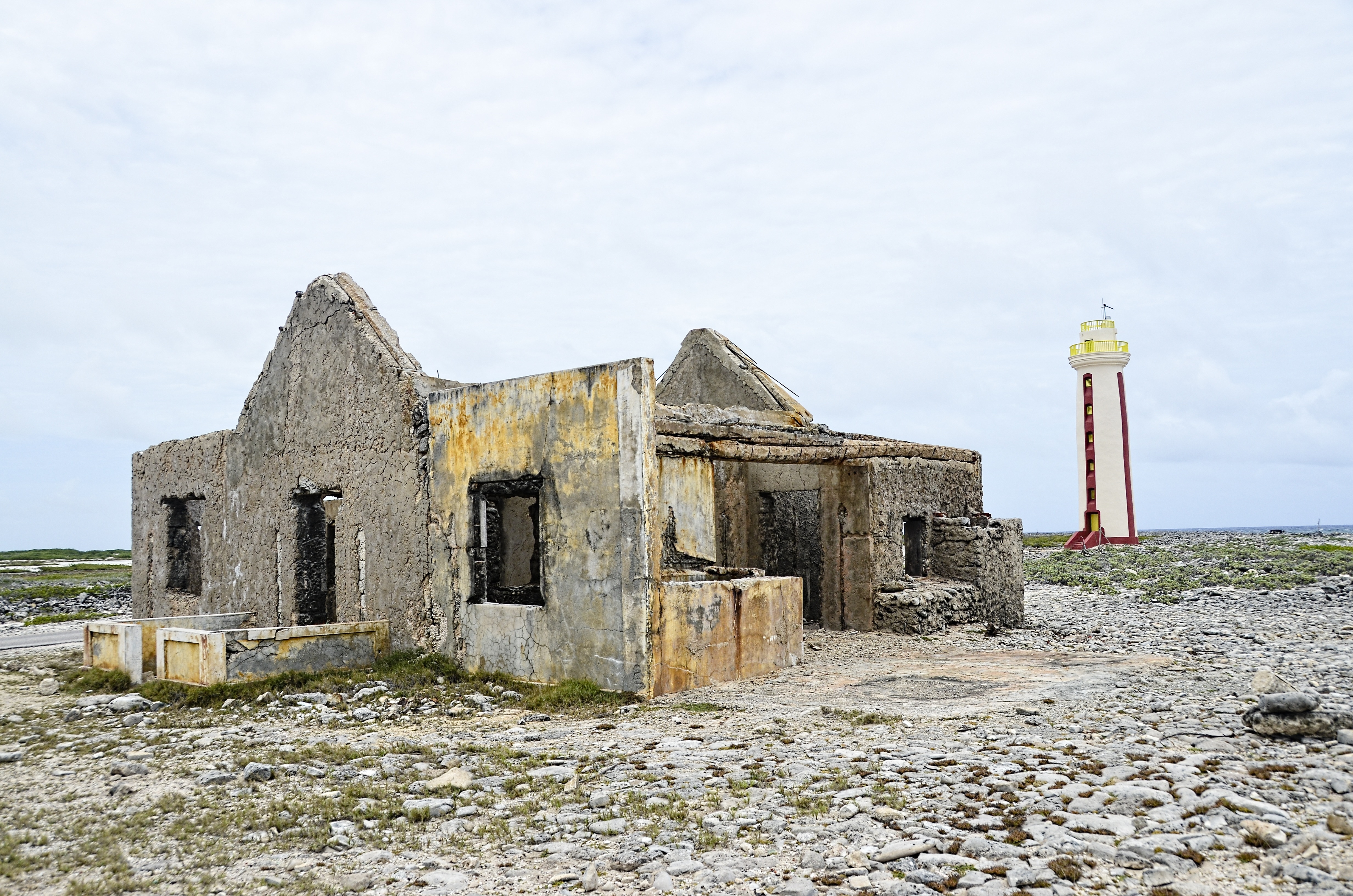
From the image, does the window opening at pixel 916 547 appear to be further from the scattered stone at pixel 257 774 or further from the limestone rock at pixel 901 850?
the limestone rock at pixel 901 850

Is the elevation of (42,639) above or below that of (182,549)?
below

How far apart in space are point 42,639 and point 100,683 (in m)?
7.18

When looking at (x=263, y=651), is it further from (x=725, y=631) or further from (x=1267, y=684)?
(x=1267, y=684)

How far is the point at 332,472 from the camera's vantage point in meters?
11.2

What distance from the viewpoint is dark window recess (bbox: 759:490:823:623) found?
48.1 feet

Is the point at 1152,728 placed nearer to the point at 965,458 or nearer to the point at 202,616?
the point at 965,458

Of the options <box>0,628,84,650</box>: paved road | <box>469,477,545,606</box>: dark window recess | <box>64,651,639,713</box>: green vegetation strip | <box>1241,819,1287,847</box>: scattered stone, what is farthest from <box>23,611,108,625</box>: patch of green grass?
<box>1241,819,1287,847</box>: scattered stone

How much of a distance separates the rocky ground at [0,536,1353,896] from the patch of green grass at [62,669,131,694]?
64cm

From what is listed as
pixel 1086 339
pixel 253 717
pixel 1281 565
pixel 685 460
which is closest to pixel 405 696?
pixel 253 717

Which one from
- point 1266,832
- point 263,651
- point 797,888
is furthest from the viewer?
point 263,651

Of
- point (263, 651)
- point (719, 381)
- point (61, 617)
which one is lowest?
point (61, 617)

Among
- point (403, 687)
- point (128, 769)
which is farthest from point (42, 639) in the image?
point (128, 769)

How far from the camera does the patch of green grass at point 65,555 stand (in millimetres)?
56347

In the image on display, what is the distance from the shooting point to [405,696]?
887cm
